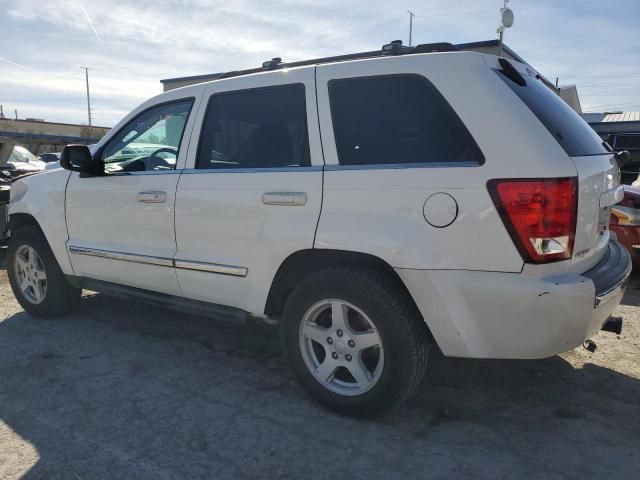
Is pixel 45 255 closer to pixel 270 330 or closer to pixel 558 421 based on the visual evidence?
pixel 270 330

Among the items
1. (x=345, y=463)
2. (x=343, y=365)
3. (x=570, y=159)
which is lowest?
(x=345, y=463)

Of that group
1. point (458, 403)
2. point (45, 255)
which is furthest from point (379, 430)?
point (45, 255)

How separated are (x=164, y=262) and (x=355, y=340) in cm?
Answer: 151

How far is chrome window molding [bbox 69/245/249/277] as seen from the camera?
3.20 metres

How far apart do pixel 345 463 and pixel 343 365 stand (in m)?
0.56

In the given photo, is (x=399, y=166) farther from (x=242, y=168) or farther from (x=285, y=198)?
(x=242, y=168)

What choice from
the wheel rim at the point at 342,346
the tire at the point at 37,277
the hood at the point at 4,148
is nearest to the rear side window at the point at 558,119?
the wheel rim at the point at 342,346

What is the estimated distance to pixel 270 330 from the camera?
433cm

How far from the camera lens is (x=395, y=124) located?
→ 2.71 m

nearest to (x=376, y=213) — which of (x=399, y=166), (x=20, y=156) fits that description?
(x=399, y=166)

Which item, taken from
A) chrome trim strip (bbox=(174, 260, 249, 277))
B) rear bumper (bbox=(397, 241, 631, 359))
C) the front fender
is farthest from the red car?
the front fender

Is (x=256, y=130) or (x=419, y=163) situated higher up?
(x=256, y=130)

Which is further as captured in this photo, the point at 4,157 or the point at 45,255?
the point at 4,157

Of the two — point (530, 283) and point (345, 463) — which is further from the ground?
point (530, 283)
